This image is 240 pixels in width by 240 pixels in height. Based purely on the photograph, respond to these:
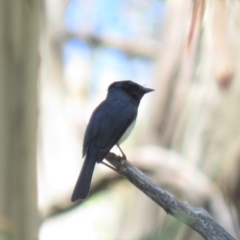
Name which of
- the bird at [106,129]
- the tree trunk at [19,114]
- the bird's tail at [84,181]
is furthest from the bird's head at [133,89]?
the tree trunk at [19,114]

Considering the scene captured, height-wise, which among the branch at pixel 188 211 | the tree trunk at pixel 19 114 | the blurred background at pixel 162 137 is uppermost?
the tree trunk at pixel 19 114

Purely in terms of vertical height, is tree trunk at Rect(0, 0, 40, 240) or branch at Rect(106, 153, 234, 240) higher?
tree trunk at Rect(0, 0, 40, 240)

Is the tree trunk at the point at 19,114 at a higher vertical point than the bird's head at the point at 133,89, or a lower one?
higher

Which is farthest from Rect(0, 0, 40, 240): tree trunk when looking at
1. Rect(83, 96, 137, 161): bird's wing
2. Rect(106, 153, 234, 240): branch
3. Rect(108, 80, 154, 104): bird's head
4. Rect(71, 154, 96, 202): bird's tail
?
Rect(108, 80, 154, 104): bird's head

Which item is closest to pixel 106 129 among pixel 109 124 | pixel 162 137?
pixel 109 124

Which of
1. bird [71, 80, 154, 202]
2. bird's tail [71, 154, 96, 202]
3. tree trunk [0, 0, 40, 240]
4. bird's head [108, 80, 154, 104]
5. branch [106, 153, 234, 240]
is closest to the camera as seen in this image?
tree trunk [0, 0, 40, 240]

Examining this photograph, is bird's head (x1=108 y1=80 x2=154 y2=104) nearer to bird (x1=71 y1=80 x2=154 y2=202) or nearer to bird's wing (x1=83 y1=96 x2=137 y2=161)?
bird (x1=71 y1=80 x2=154 y2=202)

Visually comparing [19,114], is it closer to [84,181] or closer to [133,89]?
[84,181]

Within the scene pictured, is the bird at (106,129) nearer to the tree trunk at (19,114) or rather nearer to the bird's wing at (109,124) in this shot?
the bird's wing at (109,124)
